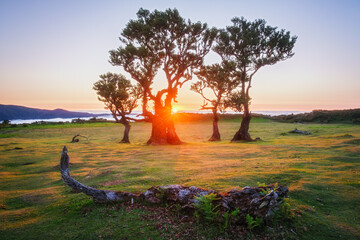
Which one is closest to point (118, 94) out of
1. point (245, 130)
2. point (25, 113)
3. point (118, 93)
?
point (118, 93)

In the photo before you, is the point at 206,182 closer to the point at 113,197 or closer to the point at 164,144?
the point at 113,197

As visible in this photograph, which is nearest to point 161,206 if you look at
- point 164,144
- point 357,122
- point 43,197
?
point 43,197

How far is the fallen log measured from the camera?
18.4 ft

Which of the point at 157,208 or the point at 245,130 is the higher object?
the point at 245,130

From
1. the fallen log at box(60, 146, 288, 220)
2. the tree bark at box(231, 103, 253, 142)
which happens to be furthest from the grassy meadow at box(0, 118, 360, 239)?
→ the tree bark at box(231, 103, 253, 142)

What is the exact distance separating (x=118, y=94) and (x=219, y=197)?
87.4ft

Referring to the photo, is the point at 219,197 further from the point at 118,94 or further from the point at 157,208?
the point at 118,94

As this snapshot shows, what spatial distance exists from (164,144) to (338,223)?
22.5 m

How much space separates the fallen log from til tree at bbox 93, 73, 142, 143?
941 inches

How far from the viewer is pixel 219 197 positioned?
6000mm

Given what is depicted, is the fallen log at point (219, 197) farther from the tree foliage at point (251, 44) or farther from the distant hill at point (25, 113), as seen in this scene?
the distant hill at point (25, 113)

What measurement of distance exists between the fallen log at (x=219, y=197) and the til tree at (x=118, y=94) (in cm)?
2389

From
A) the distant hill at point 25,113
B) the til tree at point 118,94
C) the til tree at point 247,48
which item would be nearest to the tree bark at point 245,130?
the til tree at point 247,48

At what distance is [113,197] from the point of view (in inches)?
273
